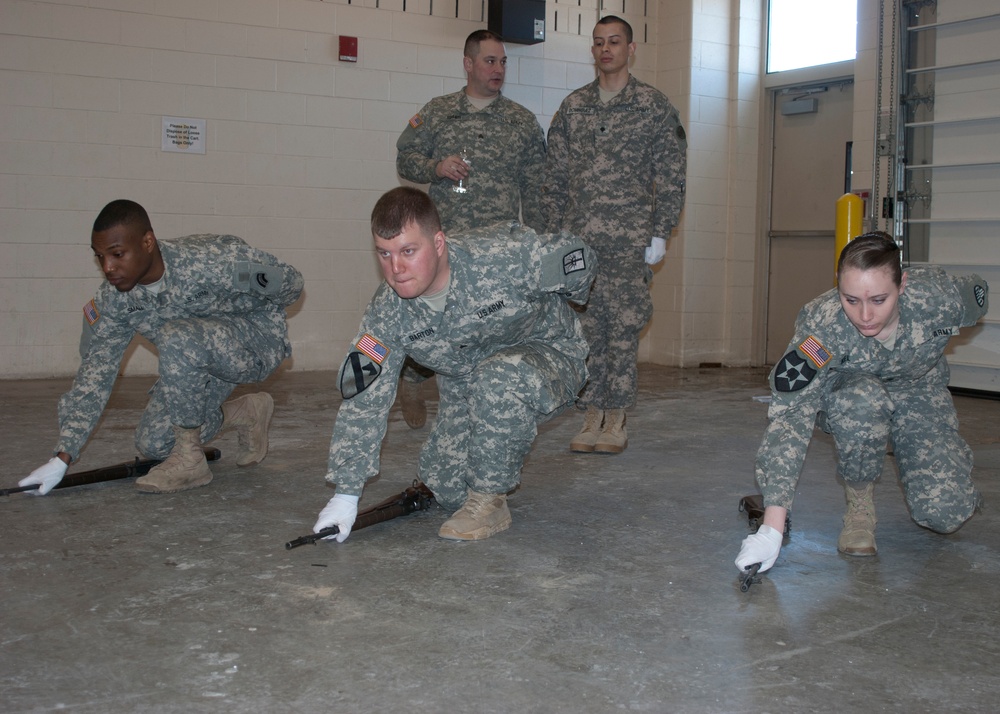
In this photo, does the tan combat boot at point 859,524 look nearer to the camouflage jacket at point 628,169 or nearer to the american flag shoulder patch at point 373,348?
the american flag shoulder patch at point 373,348

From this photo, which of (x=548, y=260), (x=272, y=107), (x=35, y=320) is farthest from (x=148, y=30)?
(x=548, y=260)

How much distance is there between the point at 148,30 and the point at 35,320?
1.73 m

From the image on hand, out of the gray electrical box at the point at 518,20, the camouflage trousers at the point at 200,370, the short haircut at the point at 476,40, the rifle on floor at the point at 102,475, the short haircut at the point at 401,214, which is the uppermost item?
the gray electrical box at the point at 518,20

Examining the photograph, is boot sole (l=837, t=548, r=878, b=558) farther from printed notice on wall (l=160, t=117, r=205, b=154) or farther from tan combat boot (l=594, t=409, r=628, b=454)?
printed notice on wall (l=160, t=117, r=205, b=154)

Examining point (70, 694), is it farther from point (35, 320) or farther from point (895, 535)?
point (35, 320)

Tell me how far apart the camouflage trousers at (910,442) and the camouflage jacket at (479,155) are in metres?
1.92

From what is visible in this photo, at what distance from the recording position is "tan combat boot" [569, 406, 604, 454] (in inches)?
141

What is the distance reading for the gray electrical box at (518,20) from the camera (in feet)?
20.2

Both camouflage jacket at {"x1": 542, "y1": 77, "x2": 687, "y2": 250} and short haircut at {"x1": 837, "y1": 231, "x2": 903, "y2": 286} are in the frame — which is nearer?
short haircut at {"x1": 837, "y1": 231, "x2": 903, "y2": 286}

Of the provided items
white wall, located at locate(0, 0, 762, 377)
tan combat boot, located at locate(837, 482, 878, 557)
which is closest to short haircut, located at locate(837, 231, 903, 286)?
tan combat boot, located at locate(837, 482, 878, 557)

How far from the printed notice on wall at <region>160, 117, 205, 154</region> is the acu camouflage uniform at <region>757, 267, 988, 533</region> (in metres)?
4.22

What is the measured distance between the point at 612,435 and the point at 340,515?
1.54 m

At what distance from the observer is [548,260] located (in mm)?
2463

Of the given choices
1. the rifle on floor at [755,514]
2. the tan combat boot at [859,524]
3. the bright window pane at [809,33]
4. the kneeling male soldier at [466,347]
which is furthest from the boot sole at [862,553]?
the bright window pane at [809,33]
